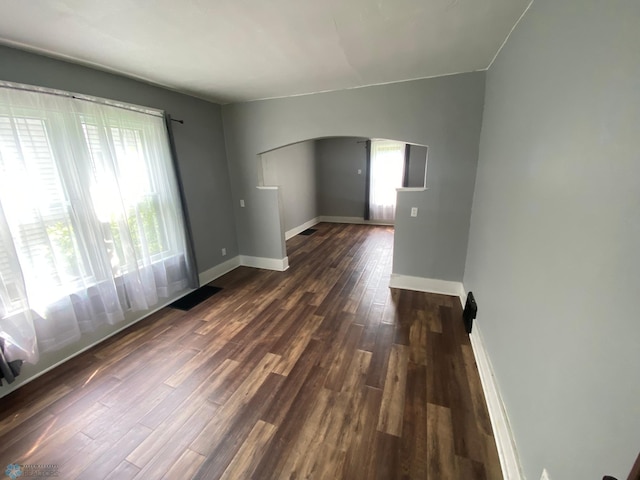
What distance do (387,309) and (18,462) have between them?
9.99 feet

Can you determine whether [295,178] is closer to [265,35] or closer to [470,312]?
[265,35]

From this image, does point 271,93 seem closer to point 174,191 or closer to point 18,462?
point 174,191

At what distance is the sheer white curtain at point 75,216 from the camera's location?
1847 mm

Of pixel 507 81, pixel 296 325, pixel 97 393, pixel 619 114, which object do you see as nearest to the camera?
pixel 619 114

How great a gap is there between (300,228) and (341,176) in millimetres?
1985

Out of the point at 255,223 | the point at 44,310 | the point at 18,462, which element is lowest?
the point at 18,462

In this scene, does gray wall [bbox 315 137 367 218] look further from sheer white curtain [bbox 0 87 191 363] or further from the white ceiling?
sheer white curtain [bbox 0 87 191 363]

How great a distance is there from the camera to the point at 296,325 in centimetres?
269

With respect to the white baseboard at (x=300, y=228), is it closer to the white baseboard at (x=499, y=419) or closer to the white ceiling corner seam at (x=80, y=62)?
the white ceiling corner seam at (x=80, y=62)

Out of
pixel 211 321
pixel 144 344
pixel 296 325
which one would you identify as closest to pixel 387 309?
pixel 296 325

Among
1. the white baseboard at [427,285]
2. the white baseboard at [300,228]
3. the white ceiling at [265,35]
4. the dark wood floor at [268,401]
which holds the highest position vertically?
the white ceiling at [265,35]

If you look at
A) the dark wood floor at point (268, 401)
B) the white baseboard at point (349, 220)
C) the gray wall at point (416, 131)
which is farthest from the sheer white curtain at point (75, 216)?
the white baseboard at point (349, 220)

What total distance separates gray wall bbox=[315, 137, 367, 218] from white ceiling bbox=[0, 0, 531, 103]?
4.22 meters

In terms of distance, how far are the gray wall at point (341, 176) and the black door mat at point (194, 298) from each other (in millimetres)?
4536
